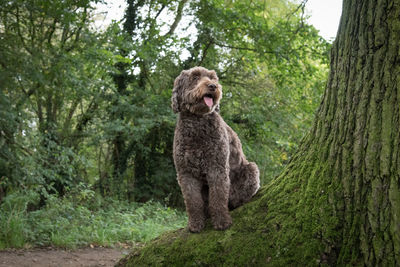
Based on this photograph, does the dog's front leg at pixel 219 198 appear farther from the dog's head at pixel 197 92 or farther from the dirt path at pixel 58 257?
the dirt path at pixel 58 257

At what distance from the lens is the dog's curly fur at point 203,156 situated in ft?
12.2

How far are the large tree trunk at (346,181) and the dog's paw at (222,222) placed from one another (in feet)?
0.21

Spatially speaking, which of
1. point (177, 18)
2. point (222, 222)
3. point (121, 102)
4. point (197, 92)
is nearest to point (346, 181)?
point (222, 222)

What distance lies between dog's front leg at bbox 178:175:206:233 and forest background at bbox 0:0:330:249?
3674mm

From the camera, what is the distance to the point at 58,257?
21.5ft

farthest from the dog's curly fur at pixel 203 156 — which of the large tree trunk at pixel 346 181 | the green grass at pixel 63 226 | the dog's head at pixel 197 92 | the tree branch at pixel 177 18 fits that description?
the tree branch at pixel 177 18

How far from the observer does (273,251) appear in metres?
3.00

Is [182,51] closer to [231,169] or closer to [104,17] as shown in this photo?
[104,17]

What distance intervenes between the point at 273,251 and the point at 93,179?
12883mm

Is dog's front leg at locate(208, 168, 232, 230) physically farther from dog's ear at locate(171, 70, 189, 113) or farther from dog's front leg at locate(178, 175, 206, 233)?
dog's ear at locate(171, 70, 189, 113)

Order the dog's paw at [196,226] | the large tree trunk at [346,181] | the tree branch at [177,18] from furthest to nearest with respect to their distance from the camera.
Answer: the tree branch at [177,18] → the dog's paw at [196,226] → the large tree trunk at [346,181]

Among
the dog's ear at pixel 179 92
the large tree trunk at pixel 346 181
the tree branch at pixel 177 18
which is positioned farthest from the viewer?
the tree branch at pixel 177 18

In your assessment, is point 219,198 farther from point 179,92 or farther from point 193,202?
point 179,92

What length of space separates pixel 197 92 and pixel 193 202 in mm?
1171
